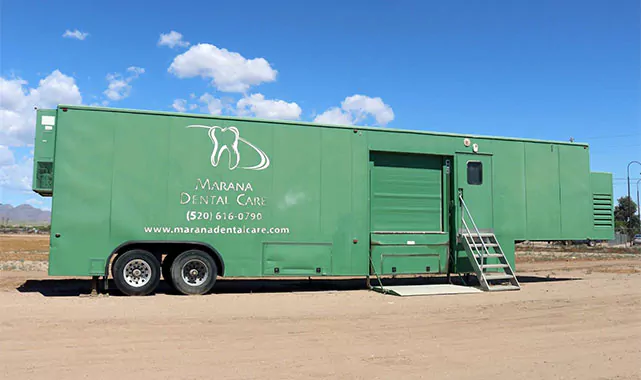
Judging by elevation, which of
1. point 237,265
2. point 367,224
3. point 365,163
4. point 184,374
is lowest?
point 184,374

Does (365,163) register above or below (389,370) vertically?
above

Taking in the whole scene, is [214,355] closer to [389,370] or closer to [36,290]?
[389,370]

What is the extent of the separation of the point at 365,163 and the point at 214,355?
24.4ft

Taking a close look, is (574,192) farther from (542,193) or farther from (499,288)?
(499,288)

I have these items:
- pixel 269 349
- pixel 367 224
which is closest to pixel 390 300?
pixel 367 224

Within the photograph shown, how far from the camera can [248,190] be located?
37.7 feet

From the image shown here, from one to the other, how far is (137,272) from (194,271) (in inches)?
45.9

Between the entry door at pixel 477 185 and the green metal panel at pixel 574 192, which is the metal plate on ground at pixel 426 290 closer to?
the entry door at pixel 477 185

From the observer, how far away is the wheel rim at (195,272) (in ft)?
36.2

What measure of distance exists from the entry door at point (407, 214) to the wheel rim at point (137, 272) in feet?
16.7

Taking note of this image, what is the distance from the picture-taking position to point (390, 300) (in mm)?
10594

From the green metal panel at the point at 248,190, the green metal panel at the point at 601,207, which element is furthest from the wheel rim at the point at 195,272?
the green metal panel at the point at 601,207

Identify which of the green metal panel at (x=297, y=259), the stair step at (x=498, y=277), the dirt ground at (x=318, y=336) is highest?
the green metal panel at (x=297, y=259)

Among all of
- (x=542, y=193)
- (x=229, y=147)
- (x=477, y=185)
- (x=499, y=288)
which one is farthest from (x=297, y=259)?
(x=542, y=193)
